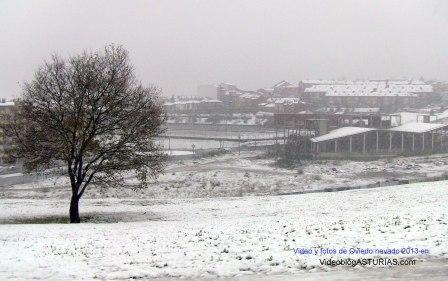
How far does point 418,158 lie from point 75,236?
196 feet

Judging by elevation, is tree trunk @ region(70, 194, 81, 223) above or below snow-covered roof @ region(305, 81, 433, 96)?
below

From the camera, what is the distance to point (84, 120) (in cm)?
2095

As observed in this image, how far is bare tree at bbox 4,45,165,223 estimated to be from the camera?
67.0 feet

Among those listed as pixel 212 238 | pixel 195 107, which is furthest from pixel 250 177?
pixel 195 107

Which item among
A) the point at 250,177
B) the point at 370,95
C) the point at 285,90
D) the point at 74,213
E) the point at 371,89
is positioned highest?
the point at 285,90

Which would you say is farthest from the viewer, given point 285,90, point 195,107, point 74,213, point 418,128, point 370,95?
point 285,90

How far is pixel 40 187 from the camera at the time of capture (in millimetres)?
44531

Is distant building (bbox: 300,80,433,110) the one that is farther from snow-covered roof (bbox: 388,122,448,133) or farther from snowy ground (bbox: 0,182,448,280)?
snowy ground (bbox: 0,182,448,280)

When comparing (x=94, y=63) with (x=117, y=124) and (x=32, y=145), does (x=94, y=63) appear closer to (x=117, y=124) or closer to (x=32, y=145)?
(x=117, y=124)

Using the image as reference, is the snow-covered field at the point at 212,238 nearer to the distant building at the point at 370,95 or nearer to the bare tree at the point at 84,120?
the bare tree at the point at 84,120

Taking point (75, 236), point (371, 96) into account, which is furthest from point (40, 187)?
point (371, 96)

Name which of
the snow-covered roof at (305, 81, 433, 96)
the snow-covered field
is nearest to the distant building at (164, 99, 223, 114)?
the snow-covered roof at (305, 81, 433, 96)

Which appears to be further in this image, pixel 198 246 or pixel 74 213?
pixel 74 213

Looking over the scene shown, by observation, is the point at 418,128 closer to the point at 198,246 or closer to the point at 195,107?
the point at 198,246
